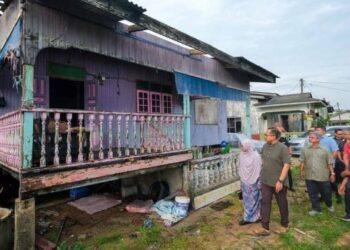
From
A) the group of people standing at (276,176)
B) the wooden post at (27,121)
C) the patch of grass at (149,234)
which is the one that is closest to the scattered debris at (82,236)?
the patch of grass at (149,234)

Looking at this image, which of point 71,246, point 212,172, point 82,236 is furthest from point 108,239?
point 212,172

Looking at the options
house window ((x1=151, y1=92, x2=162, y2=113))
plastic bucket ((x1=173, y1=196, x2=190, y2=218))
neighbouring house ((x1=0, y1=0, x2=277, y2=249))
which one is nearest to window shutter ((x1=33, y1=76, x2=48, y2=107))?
neighbouring house ((x1=0, y1=0, x2=277, y2=249))

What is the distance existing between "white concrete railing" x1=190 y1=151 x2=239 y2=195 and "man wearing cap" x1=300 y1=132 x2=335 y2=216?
2437mm

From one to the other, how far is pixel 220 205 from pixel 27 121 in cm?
519

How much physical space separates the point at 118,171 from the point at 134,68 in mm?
4272

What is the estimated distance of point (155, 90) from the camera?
375 inches

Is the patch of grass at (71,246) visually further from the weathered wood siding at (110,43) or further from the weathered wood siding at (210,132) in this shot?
the weathered wood siding at (210,132)

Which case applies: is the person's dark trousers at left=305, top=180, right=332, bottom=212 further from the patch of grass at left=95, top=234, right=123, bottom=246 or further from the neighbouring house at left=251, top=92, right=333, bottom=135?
the neighbouring house at left=251, top=92, right=333, bottom=135

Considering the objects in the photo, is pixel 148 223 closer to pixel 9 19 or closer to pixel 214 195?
pixel 214 195

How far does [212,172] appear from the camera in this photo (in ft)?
26.0

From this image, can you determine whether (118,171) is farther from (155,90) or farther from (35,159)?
(155,90)

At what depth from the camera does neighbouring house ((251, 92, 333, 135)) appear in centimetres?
2066

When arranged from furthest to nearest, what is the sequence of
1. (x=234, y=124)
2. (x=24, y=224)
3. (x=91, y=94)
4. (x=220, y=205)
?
(x=234, y=124)
(x=91, y=94)
(x=220, y=205)
(x=24, y=224)

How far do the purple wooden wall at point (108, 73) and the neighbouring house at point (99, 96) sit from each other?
0.03 metres
